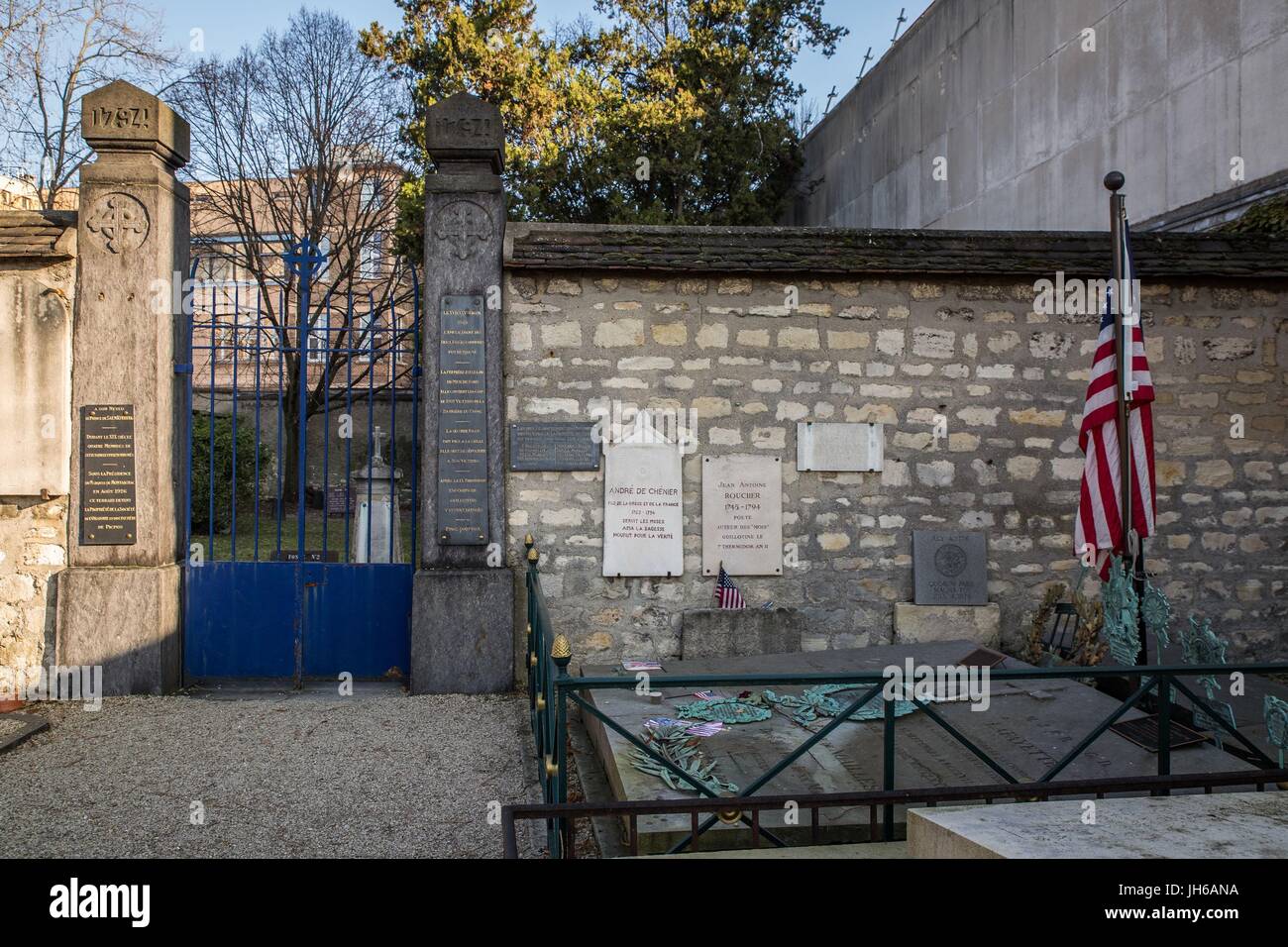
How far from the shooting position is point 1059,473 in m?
7.13

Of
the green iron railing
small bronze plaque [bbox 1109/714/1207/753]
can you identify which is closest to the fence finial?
the green iron railing

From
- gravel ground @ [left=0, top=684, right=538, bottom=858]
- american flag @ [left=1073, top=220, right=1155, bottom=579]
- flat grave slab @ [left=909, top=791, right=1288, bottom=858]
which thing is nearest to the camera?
flat grave slab @ [left=909, top=791, right=1288, bottom=858]

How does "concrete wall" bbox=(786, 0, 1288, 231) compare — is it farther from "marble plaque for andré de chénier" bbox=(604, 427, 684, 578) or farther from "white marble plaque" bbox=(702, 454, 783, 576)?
"marble plaque for andré de chénier" bbox=(604, 427, 684, 578)

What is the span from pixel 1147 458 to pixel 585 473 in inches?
139

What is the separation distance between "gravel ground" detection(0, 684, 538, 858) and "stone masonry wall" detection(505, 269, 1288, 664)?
1.48 metres

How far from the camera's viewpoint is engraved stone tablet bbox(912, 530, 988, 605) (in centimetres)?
697

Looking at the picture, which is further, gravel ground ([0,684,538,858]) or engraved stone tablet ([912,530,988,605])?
engraved stone tablet ([912,530,988,605])

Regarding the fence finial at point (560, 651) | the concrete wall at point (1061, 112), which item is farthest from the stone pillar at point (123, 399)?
the concrete wall at point (1061, 112)

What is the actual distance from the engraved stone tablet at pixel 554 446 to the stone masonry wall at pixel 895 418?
3.1 inches

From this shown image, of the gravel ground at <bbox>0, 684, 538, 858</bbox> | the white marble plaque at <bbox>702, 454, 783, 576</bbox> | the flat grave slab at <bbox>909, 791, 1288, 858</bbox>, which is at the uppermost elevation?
the white marble plaque at <bbox>702, 454, 783, 576</bbox>

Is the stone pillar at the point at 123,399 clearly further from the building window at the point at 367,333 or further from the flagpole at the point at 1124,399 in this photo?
the flagpole at the point at 1124,399

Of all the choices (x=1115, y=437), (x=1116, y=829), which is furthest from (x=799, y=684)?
(x=1115, y=437)

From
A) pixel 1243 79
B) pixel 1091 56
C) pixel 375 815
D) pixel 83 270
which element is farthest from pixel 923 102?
pixel 375 815
